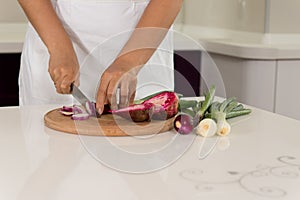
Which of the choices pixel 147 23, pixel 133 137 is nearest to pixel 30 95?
pixel 147 23

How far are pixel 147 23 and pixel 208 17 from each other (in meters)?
1.43

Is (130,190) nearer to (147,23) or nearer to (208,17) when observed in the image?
(147,23)

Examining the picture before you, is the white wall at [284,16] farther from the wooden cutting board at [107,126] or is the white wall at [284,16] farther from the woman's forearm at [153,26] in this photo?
the wooden cutting board at [107,126]

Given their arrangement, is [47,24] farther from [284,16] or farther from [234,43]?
[284,16]

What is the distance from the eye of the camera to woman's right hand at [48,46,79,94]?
3.39 ft

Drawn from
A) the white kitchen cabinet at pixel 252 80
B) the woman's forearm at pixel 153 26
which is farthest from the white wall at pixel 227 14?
the woman's forearm at pixel 153 26

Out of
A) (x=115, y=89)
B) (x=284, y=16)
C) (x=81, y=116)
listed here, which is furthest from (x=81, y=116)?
(x=284, y=16)

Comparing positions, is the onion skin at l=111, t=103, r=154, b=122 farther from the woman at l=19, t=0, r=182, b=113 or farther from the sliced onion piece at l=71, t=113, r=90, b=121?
the woman at l=19, t=0, r=182, b=113

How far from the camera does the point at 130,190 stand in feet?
2.24

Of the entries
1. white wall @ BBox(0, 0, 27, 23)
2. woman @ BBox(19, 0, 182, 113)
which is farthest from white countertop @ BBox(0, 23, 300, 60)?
woman @ BBox(19, 0, 182, 113)

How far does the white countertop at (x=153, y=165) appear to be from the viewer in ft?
2.23

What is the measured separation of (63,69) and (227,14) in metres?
1.56

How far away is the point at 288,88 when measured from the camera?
1985mm

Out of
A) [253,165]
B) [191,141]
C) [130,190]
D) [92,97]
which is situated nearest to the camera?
[130,190]
